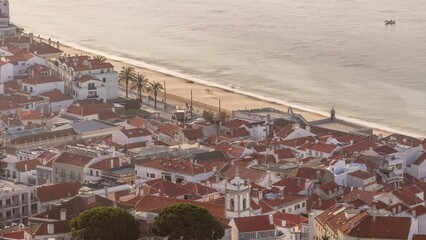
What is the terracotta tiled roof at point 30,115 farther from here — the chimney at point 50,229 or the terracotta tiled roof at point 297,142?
the chimney at point 50,229

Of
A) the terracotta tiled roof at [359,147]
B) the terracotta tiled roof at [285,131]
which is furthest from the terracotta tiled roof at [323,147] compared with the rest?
the terracotta tiled roof at [285,131]

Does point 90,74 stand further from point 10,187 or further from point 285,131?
point 10,187

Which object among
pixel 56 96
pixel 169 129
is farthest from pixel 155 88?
pixel 169 129

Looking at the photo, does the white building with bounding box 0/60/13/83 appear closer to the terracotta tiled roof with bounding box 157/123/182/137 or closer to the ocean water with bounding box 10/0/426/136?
the ocean water with bounding box 10/0/426/136

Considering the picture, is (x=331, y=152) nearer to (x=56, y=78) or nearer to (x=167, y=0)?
(x=56, y=78)

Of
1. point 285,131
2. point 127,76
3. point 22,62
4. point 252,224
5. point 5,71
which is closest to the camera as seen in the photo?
point 252,224

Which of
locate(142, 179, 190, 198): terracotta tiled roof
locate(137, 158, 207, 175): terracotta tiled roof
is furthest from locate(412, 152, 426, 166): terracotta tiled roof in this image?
locate(142, 179, 190, 198): terracotta tiled roof
